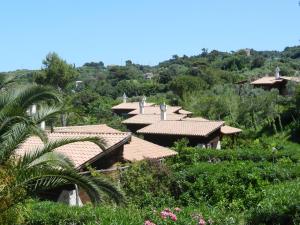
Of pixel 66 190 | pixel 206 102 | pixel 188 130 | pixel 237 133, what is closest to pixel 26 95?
pixel 66 190

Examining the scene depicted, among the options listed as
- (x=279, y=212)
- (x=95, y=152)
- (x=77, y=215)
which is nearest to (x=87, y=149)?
(x=95, y=152)

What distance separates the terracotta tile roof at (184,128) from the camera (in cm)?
3222

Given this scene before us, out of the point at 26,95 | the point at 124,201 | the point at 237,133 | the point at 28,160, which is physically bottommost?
the point at 237,133

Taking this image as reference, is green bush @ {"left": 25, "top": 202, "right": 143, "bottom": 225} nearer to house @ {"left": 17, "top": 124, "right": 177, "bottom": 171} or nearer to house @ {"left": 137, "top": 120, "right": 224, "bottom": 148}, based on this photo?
house @ {"left": 17, "top": 124, "right": 177, "bottom": 171}

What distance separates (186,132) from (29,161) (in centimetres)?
2390

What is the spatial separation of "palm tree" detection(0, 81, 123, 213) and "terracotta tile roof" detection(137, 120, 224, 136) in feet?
72.3

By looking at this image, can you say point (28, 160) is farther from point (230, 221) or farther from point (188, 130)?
point (188, 130)

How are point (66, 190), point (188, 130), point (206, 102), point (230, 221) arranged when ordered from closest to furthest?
point (230, 221) → point (66, 190) → point (188, 130) → point (206, 102)

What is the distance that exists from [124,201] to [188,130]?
2361 centimetres

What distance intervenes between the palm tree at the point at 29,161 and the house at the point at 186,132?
22.0 m

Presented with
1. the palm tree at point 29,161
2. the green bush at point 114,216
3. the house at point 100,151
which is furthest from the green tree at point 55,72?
the palm tree at point 29,161

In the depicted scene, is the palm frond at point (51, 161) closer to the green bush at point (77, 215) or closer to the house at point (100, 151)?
Result: the green bush at point (77, 215)

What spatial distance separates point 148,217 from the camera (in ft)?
34.5

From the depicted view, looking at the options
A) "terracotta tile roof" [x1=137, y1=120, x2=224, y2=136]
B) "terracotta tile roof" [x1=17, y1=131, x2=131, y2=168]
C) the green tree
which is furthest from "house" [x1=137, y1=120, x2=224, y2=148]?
the green tree
